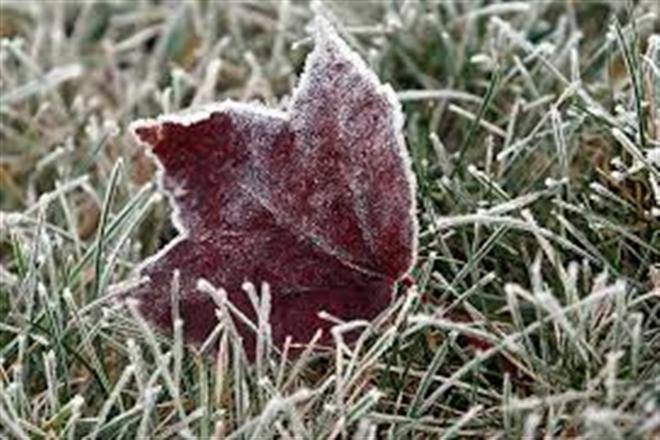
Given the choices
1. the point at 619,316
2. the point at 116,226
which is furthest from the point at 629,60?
the point at 116,226

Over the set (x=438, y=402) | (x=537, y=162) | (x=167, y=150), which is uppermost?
(x=167, y=150)

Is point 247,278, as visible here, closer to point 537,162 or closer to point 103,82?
point 537,162

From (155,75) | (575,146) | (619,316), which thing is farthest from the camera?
(155,75)
